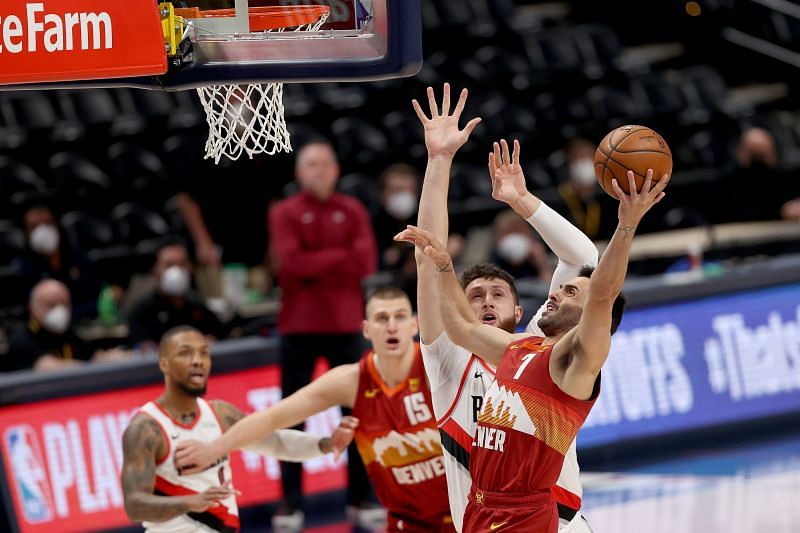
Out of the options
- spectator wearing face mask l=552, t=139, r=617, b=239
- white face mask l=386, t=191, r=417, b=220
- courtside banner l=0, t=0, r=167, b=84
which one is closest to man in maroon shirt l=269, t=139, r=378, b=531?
white face mask l=386, t=191, r=417, b=220

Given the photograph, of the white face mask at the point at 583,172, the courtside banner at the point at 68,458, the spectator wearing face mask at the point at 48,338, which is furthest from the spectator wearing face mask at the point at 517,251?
the spectator wearing face mask at the point at 48,338

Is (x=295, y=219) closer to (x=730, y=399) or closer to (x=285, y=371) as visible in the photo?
(x=285, y=371)

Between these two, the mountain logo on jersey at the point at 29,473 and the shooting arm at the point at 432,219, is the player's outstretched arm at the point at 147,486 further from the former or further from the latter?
the mountain logo on jersey at the point at 29,473

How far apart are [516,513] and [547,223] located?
1507mm

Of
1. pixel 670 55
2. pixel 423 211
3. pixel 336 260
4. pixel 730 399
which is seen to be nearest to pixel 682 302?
pixel 730 399

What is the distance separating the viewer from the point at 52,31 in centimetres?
535

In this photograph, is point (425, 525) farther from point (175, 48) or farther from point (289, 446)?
point (175, 48)

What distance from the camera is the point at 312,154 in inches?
384

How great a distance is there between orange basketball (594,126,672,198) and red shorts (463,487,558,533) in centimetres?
120

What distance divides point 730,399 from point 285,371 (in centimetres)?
382

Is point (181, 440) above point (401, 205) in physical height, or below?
below

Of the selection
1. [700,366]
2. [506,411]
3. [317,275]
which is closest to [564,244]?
[506,411]

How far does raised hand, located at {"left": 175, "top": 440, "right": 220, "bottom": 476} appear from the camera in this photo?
6.88 metres

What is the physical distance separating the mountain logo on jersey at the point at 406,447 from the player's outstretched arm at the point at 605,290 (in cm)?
178
